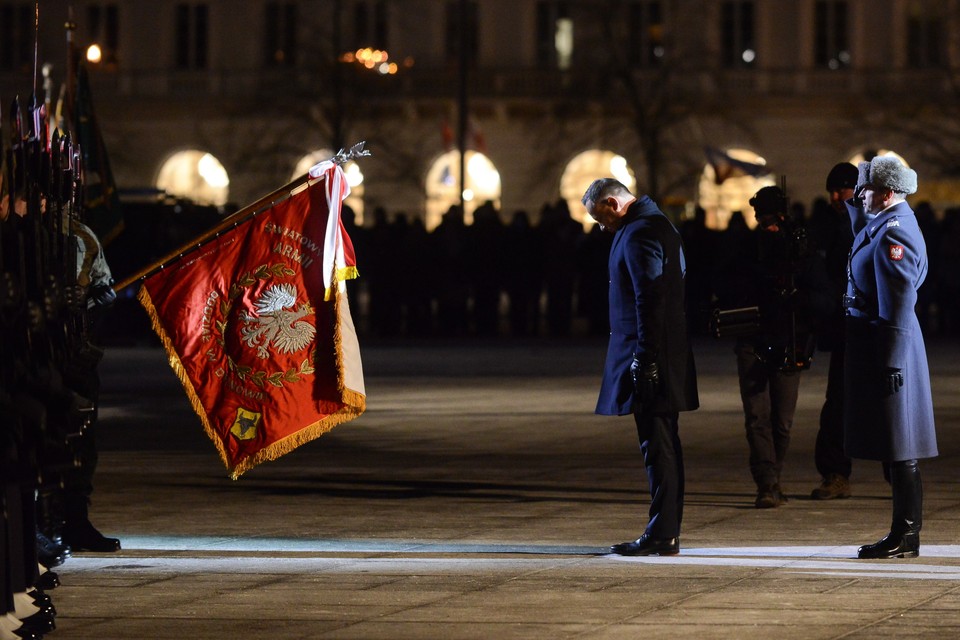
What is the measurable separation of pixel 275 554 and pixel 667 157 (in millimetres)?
42850

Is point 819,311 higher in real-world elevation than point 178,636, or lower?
higher

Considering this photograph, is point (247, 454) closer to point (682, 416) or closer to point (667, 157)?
point (682, 416)

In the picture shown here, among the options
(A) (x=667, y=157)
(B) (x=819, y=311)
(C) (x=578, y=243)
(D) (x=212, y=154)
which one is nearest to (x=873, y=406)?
(B) (x=819, y=311)

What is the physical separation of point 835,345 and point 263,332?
3.61 m

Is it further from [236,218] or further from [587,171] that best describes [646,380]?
[587,171]

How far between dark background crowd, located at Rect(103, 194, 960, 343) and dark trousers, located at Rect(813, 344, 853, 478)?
15.5 meters

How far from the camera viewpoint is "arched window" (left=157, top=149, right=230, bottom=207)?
6085 centimetres

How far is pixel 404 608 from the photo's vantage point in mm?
8578

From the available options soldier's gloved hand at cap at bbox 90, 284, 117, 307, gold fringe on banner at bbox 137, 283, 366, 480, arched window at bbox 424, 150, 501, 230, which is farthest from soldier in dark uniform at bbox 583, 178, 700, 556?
arched window at bbox 424, 150, 501, 230

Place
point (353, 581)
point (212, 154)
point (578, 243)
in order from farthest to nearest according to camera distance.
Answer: point (212, 154) < point (578, 243) < point (353, 581)

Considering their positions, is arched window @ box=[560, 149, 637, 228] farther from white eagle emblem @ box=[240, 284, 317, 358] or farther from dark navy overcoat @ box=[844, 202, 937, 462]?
dark navy overcoat @ box=[844, 202, 937, 462]

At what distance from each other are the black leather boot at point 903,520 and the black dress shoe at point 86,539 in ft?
11.3

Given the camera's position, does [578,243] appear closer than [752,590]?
No

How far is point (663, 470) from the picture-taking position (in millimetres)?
10219
